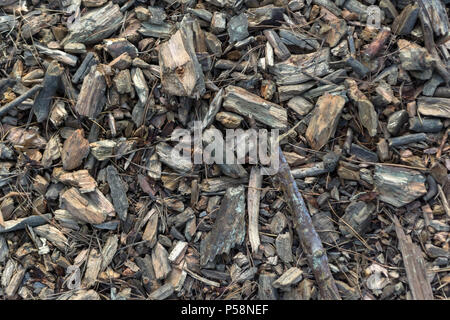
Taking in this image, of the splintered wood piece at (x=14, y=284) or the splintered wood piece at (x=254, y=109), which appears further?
the splintered wood piece at (x=254, y=109)

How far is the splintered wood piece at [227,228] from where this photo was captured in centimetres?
275

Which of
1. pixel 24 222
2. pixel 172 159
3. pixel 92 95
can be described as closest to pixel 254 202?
pixel 172 159

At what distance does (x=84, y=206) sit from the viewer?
2.80m

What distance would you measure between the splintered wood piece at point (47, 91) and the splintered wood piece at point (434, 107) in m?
2.73

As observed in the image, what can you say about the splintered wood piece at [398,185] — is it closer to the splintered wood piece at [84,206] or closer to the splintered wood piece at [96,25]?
the splintered wood piece at [84,206]

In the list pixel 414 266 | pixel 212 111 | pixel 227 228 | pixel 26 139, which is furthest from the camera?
pixel 26 139

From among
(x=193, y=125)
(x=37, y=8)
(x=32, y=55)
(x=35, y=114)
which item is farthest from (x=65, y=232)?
(x=37, y=8)

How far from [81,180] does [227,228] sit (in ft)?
3.69

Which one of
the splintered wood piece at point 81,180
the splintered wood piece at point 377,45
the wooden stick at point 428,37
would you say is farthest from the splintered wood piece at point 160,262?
the wooden stick at point 428,37

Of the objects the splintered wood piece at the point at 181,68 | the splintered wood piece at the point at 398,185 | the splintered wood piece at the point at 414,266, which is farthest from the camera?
the splintered wood piece at the point at 181,68

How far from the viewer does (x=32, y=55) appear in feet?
10.1

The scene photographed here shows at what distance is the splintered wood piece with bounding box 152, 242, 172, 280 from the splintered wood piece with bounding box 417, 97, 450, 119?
7.05ft

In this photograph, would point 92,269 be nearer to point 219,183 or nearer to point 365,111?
point 219,183

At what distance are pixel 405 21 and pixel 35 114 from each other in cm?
295
